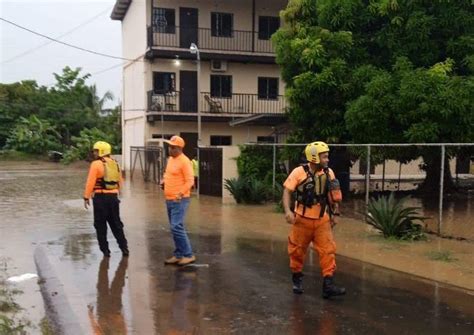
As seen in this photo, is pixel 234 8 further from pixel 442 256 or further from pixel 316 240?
pixel 316 240

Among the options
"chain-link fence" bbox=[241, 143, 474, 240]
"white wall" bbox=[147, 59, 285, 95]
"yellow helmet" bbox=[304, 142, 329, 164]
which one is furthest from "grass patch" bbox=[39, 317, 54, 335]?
"white wall" bbox=[147, 59, 285, 95]

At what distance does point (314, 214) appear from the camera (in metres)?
6.41

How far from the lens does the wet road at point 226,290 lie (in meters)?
5.52

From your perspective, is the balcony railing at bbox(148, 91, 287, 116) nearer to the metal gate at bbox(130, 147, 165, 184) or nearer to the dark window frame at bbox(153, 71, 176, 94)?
the dark window frame at bbox(153, 71, 176, 94)

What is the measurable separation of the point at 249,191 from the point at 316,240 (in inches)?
359

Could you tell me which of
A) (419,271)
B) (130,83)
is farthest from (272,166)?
(130,83)

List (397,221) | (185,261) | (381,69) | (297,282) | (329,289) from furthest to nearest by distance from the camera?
(381,69) → (397,221) → (185,261) → (297,282) → (329,289)

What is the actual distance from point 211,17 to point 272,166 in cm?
1585

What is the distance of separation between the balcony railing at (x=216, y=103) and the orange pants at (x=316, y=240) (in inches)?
905

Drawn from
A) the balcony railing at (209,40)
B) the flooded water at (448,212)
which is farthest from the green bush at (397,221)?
the balcony railing at (209,40)

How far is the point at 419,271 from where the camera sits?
7914 millimetres

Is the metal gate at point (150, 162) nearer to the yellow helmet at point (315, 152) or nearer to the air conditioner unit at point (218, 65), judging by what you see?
the air conditioner unit at point (218, 65)

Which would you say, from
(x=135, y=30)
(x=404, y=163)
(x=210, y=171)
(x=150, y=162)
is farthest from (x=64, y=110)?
(x=404, y=163)

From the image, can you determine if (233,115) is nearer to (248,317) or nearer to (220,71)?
(220,71)
